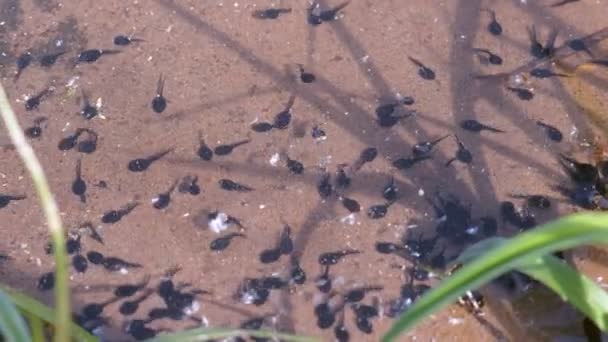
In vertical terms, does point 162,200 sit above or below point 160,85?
below

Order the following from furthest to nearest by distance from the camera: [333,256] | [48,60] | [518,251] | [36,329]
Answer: [48,60]
[333,256]
[36,329]
[518,251]

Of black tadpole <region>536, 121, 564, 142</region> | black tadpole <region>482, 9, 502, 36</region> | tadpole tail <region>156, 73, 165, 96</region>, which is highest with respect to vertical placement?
black tadpole <region>482, 9, 502, 36</region>

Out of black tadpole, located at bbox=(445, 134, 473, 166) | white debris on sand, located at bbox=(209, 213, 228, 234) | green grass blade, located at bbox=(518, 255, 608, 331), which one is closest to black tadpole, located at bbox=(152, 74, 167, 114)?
white debris on sand, located at bbox=(209, 213, 228, 234)

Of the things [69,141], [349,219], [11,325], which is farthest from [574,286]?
[69,141]

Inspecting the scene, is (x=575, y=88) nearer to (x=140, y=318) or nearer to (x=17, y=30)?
(x=140, y=318)

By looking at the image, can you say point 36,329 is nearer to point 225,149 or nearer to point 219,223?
point 219,223

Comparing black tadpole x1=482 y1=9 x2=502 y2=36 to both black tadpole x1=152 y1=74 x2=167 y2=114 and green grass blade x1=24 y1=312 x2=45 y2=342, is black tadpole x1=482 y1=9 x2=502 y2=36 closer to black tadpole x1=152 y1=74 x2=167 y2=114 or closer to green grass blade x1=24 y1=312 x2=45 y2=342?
black tadpole x1=152 y1=74 x2=167 y2=114
